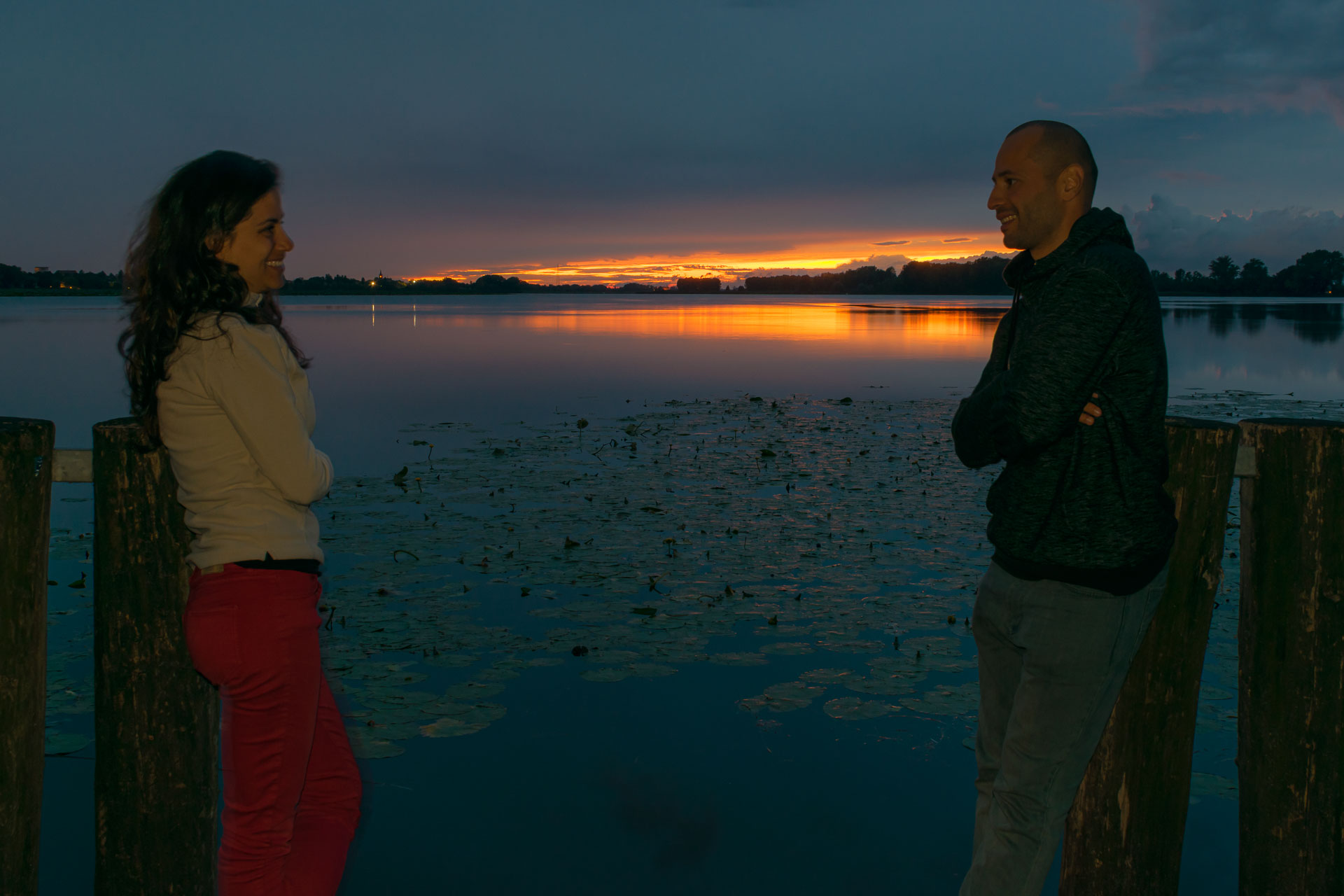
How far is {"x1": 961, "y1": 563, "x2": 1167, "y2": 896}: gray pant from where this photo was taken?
247 cm

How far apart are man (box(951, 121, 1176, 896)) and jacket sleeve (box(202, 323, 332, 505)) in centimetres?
175

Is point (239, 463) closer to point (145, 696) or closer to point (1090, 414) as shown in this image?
point (145, 696)

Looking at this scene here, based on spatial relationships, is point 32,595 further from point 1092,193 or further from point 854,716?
point 854,716

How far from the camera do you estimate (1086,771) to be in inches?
117

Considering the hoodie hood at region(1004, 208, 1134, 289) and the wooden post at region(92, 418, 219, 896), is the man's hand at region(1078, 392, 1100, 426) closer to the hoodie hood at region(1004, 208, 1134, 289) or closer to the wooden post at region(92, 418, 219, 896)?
the hoodie hood at region(1004, 208, 1134, 289)

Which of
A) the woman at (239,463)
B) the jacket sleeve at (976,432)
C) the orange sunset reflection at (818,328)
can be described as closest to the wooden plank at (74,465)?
the woman at (239,463)

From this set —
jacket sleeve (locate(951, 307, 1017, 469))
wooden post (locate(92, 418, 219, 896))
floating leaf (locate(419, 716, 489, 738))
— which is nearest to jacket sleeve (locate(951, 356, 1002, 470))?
jacket sleeve (locate(951, 307, 1017, 469))

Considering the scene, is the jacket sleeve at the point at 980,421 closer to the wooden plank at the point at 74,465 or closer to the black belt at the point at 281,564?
the black belt at the point at 281,564

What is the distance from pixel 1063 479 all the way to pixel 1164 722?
1.05 meters

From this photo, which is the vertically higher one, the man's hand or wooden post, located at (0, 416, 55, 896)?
the man's hand

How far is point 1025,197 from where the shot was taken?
2568 millimetres

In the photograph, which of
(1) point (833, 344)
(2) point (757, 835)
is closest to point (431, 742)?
(2) point (757, 835)

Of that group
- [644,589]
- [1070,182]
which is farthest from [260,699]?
[644,589]

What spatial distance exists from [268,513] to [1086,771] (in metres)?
2.58
